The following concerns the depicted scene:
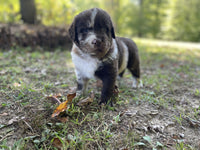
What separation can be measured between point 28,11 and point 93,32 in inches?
314

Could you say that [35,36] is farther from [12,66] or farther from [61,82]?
[61,82]

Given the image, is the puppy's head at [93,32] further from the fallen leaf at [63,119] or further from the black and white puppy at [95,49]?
the fallen leaf at [63,119]

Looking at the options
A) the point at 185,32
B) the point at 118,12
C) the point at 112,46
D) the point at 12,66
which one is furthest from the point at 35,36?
the point at 185,32

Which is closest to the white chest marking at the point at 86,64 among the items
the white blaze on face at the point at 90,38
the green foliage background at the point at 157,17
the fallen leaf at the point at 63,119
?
the white blaze on face at the point at 90,38

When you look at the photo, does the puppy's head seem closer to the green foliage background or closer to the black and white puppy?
the black and white puppy

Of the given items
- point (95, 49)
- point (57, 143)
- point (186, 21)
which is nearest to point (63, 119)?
point (57, 143)

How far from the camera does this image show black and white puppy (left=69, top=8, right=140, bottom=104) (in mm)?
2428

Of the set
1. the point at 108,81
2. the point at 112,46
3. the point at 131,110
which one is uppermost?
the point at 112,46

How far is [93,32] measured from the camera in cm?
243

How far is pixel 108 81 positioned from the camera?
2.76 meters

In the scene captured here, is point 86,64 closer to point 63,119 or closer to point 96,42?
point 96,42

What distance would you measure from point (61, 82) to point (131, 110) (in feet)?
5.66

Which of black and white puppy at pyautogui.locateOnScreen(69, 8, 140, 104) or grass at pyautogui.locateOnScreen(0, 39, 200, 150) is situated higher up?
black and white puppy at pyautogui.locateOnScreen(69, 8, 140, 104)

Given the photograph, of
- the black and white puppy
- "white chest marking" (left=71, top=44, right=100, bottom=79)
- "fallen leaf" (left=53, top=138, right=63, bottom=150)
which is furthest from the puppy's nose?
"fallen leaf" (left=53, top=138, right=63, bottom=150)
